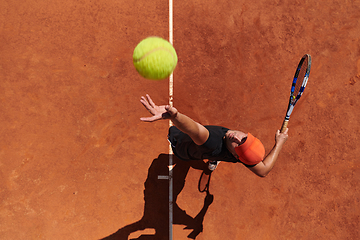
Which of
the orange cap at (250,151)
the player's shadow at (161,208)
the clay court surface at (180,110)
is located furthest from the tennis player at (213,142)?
the clay court surface at (180,110)

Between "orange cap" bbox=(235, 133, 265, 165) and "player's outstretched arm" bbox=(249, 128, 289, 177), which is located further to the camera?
"player's outstretched arm" bbox=(249, 128, 289, 177)

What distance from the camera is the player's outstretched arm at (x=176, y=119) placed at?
237 cm

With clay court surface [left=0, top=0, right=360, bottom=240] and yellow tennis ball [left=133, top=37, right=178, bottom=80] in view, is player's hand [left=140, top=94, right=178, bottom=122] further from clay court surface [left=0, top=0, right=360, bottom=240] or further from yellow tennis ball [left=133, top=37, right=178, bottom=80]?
clay court surface [left=0, top=0, right=360, bottom=240]

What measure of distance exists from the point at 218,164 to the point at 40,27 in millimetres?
5750

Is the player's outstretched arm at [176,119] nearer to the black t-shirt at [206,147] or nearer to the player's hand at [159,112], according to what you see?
the player's hand at [159,112]

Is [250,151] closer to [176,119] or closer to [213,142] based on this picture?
[213,142]

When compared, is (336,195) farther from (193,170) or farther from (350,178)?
(193,170)

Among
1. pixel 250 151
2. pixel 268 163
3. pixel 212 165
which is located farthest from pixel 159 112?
pixel 212 165

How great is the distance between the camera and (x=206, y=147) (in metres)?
3.07

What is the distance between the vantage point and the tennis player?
2.46 meters

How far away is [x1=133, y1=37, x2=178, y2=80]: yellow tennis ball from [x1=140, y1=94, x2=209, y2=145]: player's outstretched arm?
1.41 feet

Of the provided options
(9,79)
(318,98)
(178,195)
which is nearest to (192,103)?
(178,195)

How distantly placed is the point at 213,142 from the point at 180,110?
2.12 m

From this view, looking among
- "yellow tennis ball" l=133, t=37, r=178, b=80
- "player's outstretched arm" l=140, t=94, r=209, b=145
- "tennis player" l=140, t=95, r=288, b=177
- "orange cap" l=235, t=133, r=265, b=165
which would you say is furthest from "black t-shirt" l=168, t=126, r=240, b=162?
"yellow tennis ball" l=133, t=37, r=178, b=80
